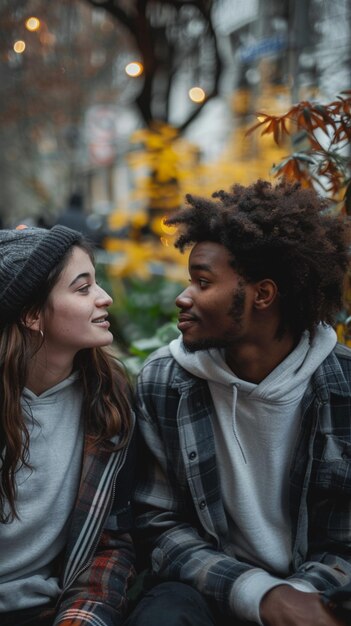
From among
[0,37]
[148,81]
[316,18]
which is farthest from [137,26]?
[0,37]

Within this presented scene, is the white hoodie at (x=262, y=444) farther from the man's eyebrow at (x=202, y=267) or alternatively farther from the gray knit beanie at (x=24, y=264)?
the gray knit beanie at (x=24, y=264)

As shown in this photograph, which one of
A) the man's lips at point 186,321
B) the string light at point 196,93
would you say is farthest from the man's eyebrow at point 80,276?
the string light at point 196,93

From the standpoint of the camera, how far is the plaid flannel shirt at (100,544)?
7.82ft

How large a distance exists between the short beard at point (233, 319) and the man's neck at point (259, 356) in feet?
0.30

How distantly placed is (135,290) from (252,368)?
3.90 m

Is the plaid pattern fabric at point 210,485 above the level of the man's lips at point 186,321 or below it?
below

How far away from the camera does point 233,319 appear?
99.4 inches

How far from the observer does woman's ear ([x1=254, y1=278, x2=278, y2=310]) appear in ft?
8.36

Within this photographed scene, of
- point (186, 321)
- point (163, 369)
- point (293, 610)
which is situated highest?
point (186, 321)

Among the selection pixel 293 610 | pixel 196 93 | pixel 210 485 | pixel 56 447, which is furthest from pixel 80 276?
pixel 196 93

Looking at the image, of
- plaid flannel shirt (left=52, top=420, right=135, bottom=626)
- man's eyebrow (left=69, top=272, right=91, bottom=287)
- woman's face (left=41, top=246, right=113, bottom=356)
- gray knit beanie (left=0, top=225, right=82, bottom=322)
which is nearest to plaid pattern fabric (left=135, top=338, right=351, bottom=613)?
plaid flannel shirt (left=52, top=420, right=135, bottom=626)

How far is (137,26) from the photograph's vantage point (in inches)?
307

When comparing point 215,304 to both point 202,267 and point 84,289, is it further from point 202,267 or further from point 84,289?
point 84,289

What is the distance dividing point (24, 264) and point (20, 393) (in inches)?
17.7
